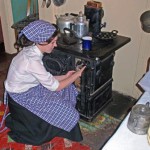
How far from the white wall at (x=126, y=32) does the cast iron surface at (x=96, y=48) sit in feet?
0.45

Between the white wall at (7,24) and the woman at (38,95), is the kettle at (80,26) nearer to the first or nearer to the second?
the woman at (38,95)

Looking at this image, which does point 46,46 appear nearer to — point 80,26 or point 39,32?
point 39,32

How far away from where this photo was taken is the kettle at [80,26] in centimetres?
204

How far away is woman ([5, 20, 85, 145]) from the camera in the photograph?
5.54 feet

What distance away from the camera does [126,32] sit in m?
2.23

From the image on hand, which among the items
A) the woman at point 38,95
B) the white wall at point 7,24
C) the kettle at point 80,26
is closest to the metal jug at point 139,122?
the woman at point 38,95

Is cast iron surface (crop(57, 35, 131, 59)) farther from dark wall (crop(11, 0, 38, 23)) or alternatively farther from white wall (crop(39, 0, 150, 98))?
dark wall (crop(11, 0, 38, 23))

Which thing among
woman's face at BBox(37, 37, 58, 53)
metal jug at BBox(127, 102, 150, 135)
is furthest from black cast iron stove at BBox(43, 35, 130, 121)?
metal jug at BBox(127, 102, 150, 135)

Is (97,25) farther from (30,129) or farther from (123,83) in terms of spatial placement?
(30,129)

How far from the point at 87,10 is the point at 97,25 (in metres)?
0.15

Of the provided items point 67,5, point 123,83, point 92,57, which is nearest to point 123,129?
point 92,57

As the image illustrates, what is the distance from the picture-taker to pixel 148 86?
4.44 feet

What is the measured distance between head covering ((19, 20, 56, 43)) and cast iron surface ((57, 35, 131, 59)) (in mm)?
312

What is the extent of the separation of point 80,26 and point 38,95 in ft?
2.09
